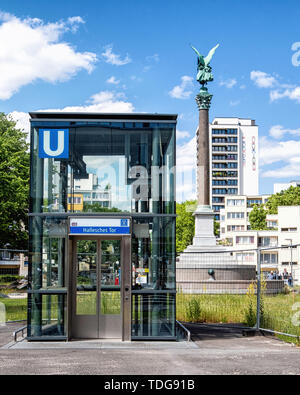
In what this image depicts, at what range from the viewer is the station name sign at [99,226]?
523 inches

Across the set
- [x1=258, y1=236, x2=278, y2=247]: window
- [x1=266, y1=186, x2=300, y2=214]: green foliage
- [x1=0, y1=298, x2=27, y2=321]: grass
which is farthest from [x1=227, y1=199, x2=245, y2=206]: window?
[x1=0, y1=298, x2=27, y2=321]: grass

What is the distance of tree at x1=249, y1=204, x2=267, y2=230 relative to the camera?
100812 mm

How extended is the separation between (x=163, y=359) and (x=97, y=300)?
3.06 m

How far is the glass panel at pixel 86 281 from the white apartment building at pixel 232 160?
12679 centimetres

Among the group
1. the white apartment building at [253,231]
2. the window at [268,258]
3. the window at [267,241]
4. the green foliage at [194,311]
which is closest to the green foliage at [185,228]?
the white apartment building at [253,231]

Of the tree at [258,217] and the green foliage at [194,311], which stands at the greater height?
the tree at [258,217]

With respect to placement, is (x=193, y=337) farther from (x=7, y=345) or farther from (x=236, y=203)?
(x=236, y=203)

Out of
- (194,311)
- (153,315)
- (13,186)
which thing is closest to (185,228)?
(13,186)

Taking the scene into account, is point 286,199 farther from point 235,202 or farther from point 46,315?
point 46,315

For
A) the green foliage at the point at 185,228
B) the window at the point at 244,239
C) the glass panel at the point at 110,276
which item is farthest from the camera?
the window at the point at 244,239

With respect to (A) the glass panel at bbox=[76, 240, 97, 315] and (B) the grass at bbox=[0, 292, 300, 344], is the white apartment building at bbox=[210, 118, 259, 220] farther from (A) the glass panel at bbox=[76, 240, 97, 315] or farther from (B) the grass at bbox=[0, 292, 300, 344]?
(A) the glass panel at bbox=[76, 240, 97, 315]

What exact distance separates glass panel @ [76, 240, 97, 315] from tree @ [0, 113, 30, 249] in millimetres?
20903

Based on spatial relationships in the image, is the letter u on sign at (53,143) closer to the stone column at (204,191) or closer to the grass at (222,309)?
the grass at (222,309)

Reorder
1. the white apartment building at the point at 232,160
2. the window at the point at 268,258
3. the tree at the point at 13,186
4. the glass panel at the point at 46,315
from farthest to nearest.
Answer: the white apartment building at the point at 232,160 → the tree at the point at 13,186 → the window at the point at 268,258 → the glass panel at the point at 46,315
